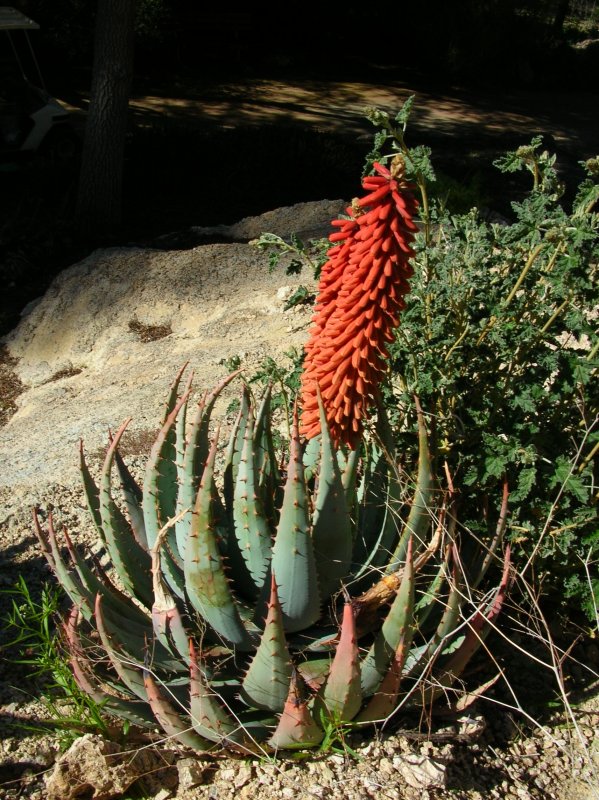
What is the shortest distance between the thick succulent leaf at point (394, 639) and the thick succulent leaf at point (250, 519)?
15.9 inches

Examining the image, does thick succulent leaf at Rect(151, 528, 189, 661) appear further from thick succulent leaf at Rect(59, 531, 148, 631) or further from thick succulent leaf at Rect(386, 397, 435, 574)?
thick succulent leaf at Rect(386, 397, 435, 574)

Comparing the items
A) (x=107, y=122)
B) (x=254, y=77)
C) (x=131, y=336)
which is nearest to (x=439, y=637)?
(x=131, y=336)

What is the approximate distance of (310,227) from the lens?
8.05 meters

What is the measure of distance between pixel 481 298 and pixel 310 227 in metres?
5.29

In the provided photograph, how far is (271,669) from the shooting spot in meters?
2.33

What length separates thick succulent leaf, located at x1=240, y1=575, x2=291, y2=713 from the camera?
2.22 m

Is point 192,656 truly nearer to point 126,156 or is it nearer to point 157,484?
point 157,484

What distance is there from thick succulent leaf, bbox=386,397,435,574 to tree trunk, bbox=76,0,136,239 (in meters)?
8.32

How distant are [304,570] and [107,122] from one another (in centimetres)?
875

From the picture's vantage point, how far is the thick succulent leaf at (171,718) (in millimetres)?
2375

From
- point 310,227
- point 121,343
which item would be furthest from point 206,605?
point 310,227

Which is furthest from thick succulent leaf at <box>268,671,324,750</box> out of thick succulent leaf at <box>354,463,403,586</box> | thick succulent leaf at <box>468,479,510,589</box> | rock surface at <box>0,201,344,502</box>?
rock surface at <box>0,201,344,502</box>

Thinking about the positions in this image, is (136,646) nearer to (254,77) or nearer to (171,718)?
(171,718)

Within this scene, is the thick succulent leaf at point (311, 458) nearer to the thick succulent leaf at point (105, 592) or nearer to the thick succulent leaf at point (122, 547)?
the thick succulent leaf at point (122, 547)
